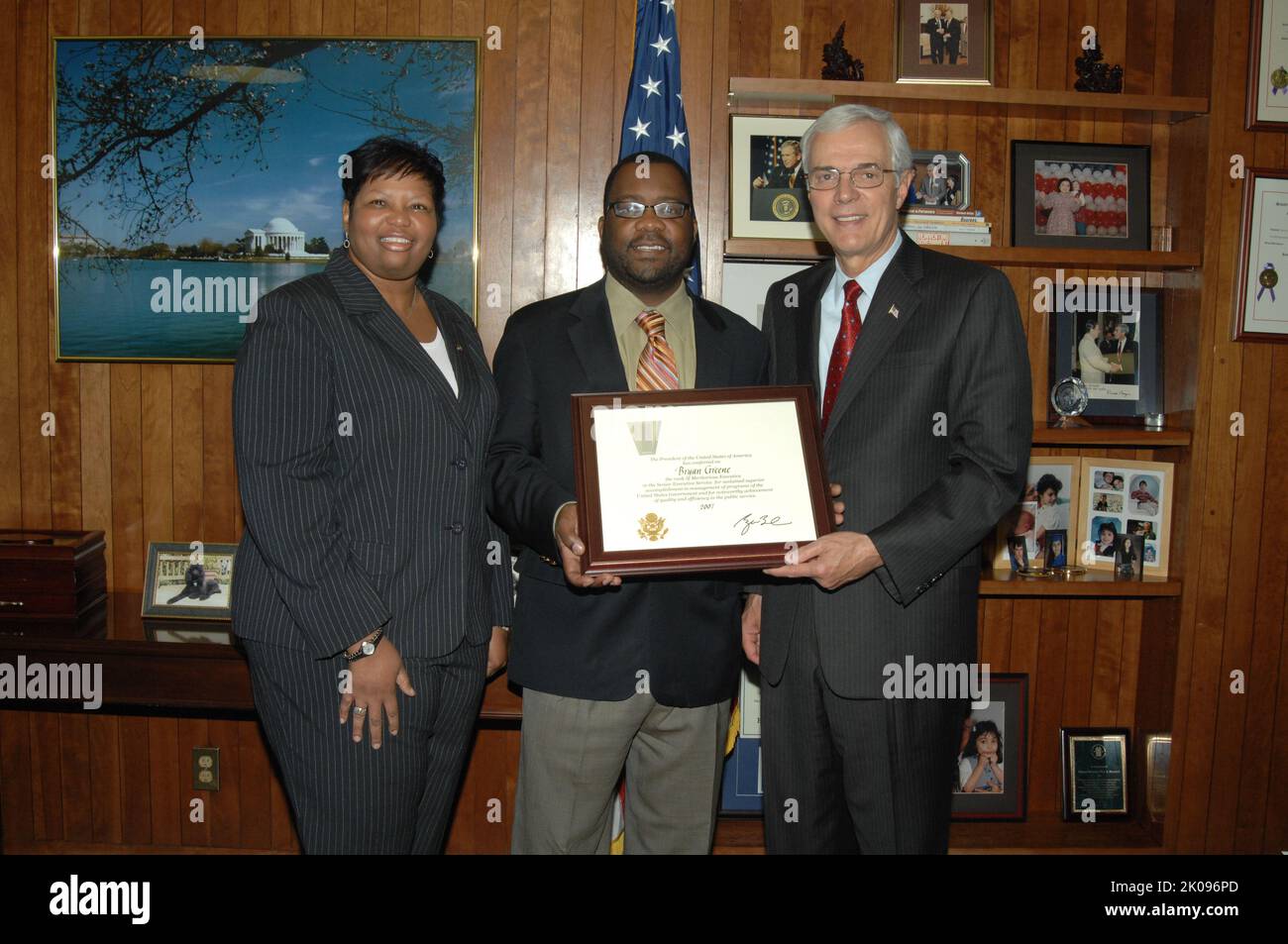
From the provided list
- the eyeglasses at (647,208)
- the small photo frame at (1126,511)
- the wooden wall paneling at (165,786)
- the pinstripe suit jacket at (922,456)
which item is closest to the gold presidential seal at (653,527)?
the pinstripe suit jacket at (922,456)

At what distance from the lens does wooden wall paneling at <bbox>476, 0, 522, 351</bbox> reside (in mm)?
3037

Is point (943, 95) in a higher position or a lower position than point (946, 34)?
lower

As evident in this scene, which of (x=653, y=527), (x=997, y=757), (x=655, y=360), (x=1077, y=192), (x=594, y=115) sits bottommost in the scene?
(x=997, y=757)

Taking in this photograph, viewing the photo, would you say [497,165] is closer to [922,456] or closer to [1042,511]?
[922,456]

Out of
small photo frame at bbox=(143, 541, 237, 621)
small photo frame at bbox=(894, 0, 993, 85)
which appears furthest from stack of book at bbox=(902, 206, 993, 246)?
small photo frame at bbox=(143, 541, 237, 621)

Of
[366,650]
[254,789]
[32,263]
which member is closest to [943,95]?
[366,650]

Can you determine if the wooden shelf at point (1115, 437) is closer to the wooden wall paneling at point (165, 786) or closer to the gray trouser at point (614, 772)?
the gray trouser at point (614, 772)

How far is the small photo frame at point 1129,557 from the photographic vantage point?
10.1 ft

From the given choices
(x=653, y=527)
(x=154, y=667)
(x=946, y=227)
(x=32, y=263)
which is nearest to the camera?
(x=653, y=527)

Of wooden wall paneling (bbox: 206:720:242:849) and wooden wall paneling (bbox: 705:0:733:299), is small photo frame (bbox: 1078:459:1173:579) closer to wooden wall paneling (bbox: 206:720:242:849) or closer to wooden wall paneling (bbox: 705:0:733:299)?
wooden wall paneling (bbox: 705:0:733:299)

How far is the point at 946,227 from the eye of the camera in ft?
9.76

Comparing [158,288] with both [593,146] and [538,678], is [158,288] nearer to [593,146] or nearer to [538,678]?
[593,146]

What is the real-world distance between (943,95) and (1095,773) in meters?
2.33

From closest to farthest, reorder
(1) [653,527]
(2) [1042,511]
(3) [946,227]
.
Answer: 1. (1) [653,527]
2. (3) [946,227]
3. (2) [1042,511]
